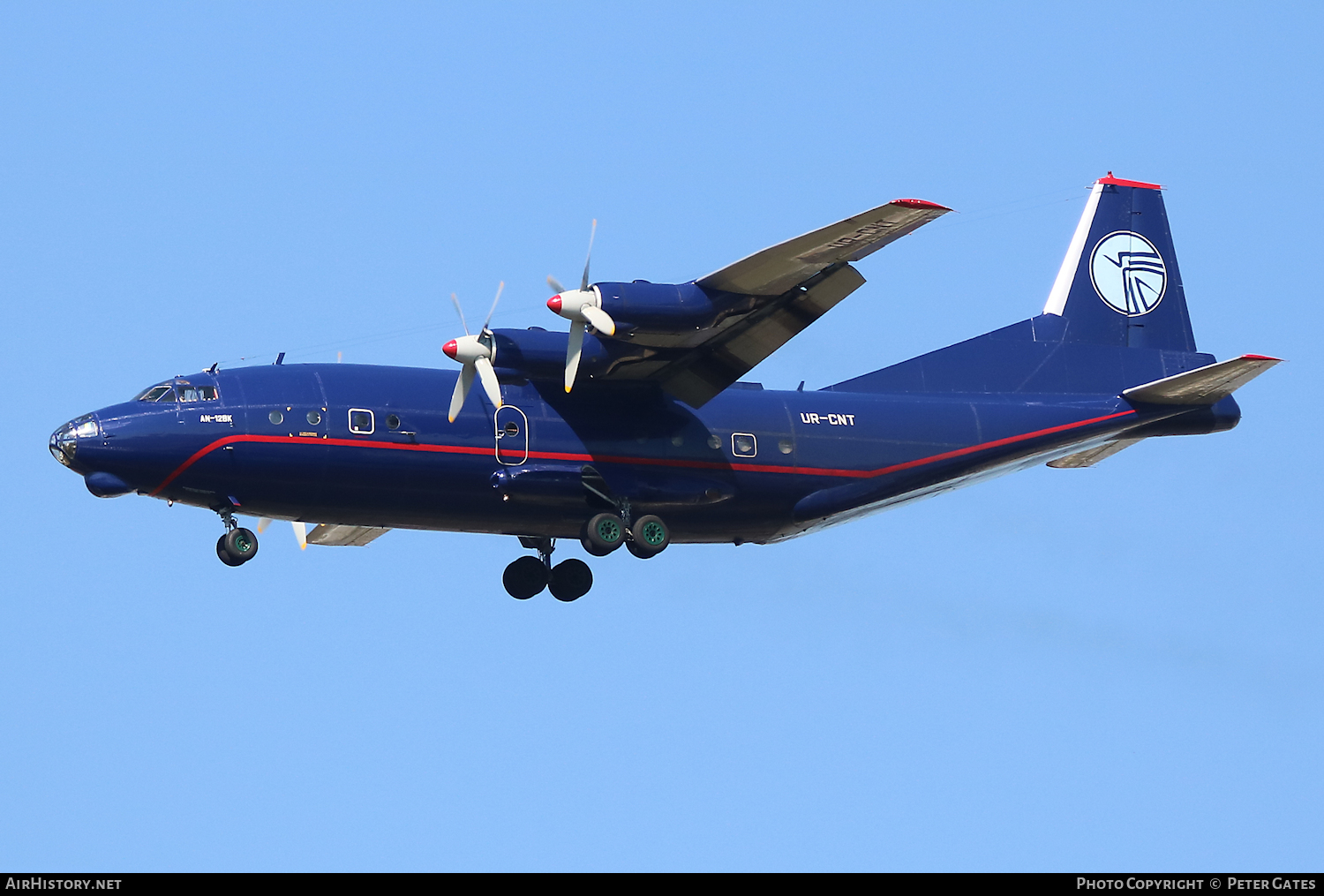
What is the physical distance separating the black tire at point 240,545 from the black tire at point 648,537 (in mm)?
4914

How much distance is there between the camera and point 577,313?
2372 centimetres

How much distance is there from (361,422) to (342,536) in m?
5.48

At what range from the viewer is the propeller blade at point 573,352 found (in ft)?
79.4

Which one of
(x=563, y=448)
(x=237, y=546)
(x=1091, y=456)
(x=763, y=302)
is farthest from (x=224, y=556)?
(x=1091, y=456)

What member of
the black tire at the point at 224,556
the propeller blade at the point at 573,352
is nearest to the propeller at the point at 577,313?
the propeller blade at the point at 573,352

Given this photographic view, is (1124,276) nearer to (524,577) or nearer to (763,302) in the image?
(763,302)

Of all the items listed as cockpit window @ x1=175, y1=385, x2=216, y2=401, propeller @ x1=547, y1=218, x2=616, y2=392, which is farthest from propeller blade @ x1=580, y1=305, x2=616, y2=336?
cockpit window @ x1=175, y1=385, x2=216, y2=401

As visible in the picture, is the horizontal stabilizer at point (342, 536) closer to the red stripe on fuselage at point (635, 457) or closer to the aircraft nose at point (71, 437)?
the red stripe on fuselage at point (635, 457)

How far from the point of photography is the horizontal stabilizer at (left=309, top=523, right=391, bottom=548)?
2878cm

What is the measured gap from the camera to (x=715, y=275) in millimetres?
23547
